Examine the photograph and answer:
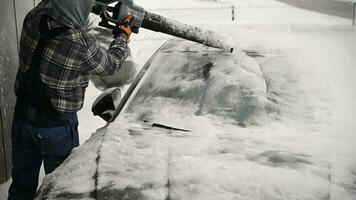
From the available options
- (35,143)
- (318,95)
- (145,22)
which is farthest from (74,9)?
(318,95)

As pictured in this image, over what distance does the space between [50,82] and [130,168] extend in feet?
2.59

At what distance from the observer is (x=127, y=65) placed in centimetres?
602

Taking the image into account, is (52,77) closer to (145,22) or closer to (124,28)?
(124,28)

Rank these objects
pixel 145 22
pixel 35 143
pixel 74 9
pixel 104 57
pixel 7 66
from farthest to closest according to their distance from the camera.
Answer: pixel 7 66 → pixel 145 22 → pixel 35 143 → pixel 104 57 → pixel 74 9

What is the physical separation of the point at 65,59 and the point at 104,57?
0.22 metres

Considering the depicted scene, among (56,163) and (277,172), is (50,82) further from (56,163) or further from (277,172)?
(277,172)

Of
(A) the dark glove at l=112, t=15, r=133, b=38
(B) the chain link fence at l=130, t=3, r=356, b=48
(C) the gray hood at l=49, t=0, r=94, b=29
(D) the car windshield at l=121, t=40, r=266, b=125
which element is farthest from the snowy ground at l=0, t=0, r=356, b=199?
(B) the chain link fence at l=130, t=3, r=356, b=48

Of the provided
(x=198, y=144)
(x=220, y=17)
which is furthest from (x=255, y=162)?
(x=220, y=17)

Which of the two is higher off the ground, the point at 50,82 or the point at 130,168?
the point at 50,82

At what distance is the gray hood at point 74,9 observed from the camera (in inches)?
88.7

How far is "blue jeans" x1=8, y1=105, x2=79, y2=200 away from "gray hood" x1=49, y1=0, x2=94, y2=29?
526 mm

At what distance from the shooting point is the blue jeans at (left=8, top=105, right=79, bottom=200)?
2441mm

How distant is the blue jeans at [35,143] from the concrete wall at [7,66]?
76cm

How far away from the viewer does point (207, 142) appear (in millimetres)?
2039
